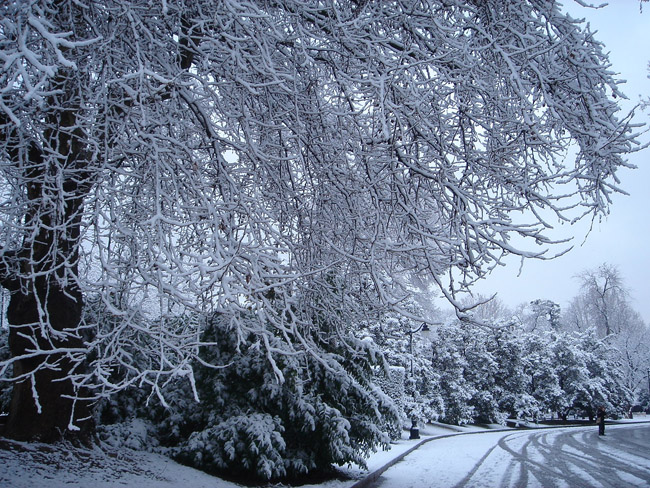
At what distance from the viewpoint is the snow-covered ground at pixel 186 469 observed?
5.84 m

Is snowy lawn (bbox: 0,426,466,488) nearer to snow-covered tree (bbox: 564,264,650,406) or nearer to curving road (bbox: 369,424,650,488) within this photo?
curving road (bbox: 369,424,650,488)

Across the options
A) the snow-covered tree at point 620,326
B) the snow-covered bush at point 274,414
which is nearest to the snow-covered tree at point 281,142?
the snow-covered bush at point 274,414

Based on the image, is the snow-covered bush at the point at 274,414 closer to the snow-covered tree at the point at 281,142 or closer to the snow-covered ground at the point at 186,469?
the snow-covered ground at the point at 186,469

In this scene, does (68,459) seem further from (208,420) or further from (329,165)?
(329,165)

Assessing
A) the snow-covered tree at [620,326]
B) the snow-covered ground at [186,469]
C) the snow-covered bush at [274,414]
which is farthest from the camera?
the snow-covered tree at [620,326]

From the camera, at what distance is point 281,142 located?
5.52m

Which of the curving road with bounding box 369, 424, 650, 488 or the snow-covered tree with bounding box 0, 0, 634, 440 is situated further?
the curving road with bounding box 369, 424, 650, 488

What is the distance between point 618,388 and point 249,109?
151 feet

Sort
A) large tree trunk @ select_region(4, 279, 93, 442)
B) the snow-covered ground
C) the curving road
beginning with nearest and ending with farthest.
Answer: the snow-covered ground
large tree trunk @ select_region(4, 279, 93, 442)
the curving road

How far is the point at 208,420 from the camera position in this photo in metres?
8.84

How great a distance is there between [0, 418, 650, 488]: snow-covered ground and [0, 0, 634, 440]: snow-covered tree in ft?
2.21

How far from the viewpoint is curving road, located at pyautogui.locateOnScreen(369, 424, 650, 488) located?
1007cm

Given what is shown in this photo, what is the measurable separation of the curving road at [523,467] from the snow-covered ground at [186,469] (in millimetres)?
20

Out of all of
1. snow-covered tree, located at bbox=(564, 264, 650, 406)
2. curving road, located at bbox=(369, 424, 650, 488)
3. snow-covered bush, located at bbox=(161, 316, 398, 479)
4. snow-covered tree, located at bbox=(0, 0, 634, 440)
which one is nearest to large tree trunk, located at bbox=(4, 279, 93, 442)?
snow-covered tree, located at bbox=(0, 0, 634, 440)
